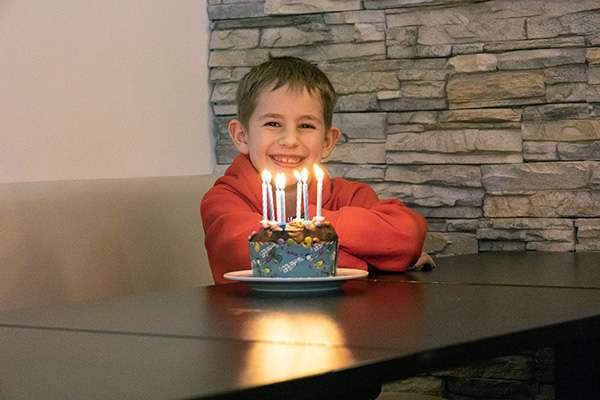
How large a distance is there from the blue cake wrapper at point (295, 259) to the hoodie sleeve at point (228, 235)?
35 cm

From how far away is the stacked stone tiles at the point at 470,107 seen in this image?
2762mm

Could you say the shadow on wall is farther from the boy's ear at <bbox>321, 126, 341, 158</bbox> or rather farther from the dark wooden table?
the dark wooden table

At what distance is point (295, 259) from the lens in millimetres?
1790

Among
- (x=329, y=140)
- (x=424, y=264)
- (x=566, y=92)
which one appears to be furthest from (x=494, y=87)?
(x=424, y=264)

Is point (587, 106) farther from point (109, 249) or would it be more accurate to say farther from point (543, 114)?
point (109, 249)

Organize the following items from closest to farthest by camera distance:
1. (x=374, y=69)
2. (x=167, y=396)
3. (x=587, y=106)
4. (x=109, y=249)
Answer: (x=167, y=396) < (x=109, y=249) < (x=587, y=106) < (x=374, y=69)

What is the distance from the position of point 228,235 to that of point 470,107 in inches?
36.9

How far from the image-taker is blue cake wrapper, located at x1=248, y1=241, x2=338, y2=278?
1790mm

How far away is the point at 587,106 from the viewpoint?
2744 mm

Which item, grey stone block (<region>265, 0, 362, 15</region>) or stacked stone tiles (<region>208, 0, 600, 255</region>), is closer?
stacked stone tiles (<region>208, 0, 600, 255</region>)

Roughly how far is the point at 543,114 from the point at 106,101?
1.10m

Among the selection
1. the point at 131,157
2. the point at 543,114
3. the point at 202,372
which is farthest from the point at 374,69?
the point at 202,372

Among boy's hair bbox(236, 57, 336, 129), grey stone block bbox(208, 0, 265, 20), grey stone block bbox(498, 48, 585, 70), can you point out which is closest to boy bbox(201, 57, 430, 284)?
boy's hair bbox(236, 57, 336, 129)

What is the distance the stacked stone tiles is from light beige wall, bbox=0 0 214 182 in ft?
0.91
